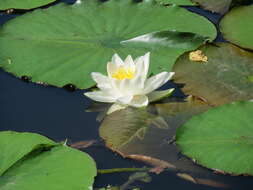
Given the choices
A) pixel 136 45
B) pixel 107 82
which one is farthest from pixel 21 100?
pixel 136 45

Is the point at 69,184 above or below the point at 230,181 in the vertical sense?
above

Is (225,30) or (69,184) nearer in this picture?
(69,184)

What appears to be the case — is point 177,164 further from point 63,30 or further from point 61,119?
point 63,30

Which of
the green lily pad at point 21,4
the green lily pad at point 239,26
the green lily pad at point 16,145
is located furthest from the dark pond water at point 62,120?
the green lily pad at point 21,4

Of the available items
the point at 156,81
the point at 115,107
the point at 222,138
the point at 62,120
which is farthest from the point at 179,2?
the point at 222,138

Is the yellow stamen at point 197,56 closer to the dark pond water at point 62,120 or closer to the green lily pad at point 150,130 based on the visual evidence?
the dark pond water at point 62,120

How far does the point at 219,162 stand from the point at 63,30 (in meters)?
1.47

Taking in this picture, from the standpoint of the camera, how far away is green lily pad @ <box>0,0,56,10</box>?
3.54 m

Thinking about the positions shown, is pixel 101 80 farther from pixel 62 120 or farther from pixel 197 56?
pixel 197 56

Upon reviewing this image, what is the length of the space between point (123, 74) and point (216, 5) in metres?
1.17

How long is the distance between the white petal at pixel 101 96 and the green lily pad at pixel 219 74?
397 millimetres

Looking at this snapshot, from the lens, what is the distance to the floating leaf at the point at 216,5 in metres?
3.40

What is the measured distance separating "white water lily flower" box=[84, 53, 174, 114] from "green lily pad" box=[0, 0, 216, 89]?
18cm

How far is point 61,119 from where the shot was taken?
262 centimetres
